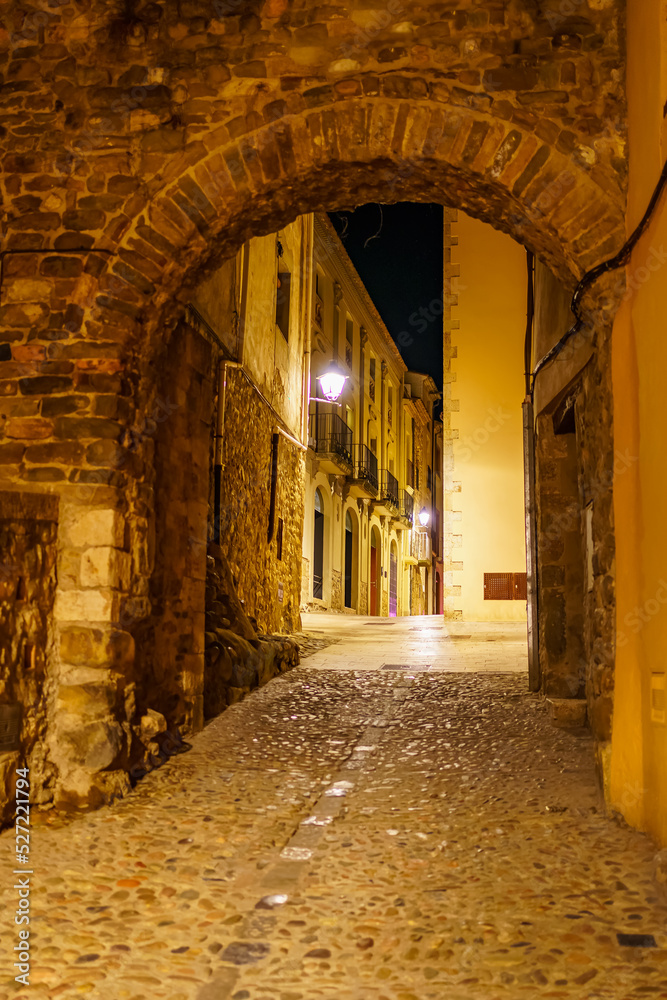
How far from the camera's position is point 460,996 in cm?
243

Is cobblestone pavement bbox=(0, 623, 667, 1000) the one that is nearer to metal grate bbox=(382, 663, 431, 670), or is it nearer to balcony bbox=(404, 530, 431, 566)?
metal grate bbox=(382, 663, 431, 670)

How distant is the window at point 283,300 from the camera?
1143 centimetres

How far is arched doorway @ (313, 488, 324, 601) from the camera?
1767 cm

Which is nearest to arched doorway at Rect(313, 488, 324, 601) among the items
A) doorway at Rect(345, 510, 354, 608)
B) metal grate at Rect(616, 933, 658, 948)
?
doorway at Rect(345, 510, 354, 608)

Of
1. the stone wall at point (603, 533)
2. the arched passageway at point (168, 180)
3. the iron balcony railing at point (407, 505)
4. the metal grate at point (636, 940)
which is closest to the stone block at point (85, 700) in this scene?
the arched passageway at point (168, 180)

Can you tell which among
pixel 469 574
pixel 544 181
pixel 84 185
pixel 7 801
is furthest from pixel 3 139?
pixel 469 574

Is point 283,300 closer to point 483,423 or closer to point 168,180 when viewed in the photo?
point 483,423

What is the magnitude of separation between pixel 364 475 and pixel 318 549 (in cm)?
309

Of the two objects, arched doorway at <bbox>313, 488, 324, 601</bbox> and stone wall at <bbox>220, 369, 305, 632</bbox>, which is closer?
stone wall at <bbox>220, 369, 305, 632</bbox>

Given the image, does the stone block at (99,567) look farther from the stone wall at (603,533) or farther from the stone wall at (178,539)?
the stone wall at (603,533)

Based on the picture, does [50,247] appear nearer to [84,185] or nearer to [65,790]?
[84,185]

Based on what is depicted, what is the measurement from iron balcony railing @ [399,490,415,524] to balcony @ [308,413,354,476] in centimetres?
762

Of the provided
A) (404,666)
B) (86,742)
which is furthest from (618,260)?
(404,666)

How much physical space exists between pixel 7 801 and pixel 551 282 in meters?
4.63
